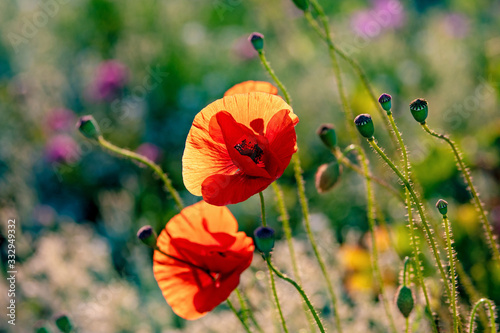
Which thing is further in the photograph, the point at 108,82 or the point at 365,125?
the point at 108,82

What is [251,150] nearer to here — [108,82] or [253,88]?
[253,88]

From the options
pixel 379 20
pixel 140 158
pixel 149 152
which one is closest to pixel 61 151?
pixel 149 152

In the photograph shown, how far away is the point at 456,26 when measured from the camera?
3797 mm

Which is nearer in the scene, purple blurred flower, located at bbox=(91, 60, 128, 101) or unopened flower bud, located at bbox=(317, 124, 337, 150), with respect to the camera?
unopened flower bud, located at bbox=(317, 124, 337, 150)

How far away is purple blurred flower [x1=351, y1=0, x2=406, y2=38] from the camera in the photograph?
3611 millimetres

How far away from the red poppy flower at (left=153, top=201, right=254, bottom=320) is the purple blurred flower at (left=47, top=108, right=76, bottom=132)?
7.82 ft

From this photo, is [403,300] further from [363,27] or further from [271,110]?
[363,27]

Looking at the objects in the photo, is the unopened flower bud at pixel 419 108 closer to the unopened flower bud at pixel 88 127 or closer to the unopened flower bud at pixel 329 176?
the unopened flower bud at pixel 329 176

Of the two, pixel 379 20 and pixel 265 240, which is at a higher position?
pixel 379 20

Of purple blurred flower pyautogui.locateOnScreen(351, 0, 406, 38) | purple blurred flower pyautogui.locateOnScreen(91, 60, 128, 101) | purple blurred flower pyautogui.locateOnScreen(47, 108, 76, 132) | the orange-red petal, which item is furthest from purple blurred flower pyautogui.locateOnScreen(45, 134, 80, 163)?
the orange-red petal

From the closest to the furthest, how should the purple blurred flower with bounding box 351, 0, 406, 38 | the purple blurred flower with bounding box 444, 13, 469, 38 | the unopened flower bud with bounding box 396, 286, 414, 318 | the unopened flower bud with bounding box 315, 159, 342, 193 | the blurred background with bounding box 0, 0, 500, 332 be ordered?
1. the unopened flower bud with bounding box 396, 286, 414, 318
2. the unopened flower bud with bounding box 315, 159, 342, 193
3. the blurred background with bounding box 0, 0, 500, 332
4. the purple blurred flower with bounding box 351, 0, 406, 38
5. the purple blurred flower with bounding box 444, 13, 469, 38

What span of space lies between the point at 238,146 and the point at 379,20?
122 inches

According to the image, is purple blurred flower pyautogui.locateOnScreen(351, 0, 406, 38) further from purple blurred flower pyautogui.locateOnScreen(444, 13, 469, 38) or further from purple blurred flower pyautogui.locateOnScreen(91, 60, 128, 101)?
purple blurred flower pyautogui.locateOnScreen(91, 60, 128, 101)

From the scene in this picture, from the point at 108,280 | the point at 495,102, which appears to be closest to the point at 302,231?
the point at 108,280
